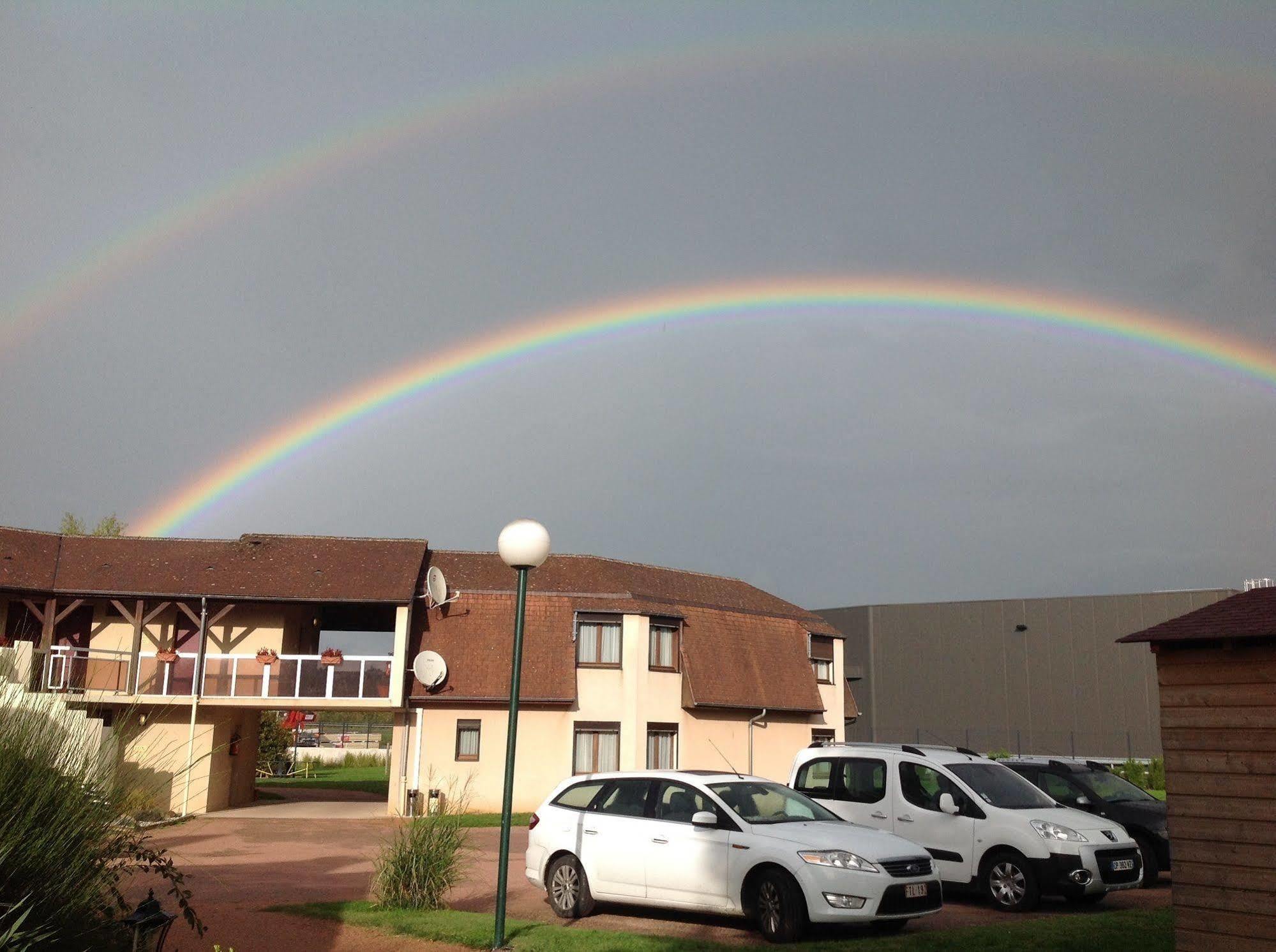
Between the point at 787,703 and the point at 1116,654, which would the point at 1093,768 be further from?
the point at 1116,654

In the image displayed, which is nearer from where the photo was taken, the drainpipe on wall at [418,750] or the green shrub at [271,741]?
the drainpipe on wall at [418,750]

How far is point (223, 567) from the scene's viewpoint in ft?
95.5

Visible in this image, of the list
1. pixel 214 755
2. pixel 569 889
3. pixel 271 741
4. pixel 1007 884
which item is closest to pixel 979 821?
pixel 1007 884

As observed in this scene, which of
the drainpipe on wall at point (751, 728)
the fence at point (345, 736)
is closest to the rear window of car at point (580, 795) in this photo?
the drainpipe on wall at point (751, 728)

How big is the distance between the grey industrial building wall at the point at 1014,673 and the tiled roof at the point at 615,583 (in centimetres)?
1722

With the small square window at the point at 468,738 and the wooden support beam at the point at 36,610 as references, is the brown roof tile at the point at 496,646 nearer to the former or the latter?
the small square window at the point at 468,738

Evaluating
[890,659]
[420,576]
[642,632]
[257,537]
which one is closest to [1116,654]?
[890,659]

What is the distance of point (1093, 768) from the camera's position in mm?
17031

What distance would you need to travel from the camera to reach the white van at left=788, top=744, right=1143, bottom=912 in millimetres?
12461

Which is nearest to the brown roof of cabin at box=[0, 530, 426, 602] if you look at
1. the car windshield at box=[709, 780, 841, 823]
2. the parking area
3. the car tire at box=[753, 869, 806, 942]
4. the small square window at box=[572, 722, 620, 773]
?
the small square window at box=[572, 722, 620, 773]

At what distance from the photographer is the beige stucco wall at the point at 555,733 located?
93.0 ft

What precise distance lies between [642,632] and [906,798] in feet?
53.0

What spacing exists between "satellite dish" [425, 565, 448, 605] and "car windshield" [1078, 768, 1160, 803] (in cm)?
1649

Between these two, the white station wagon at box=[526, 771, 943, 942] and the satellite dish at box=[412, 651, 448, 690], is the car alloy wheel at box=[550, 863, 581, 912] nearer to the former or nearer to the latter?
the white station wagon at box=[526, 771, 943, 942]
